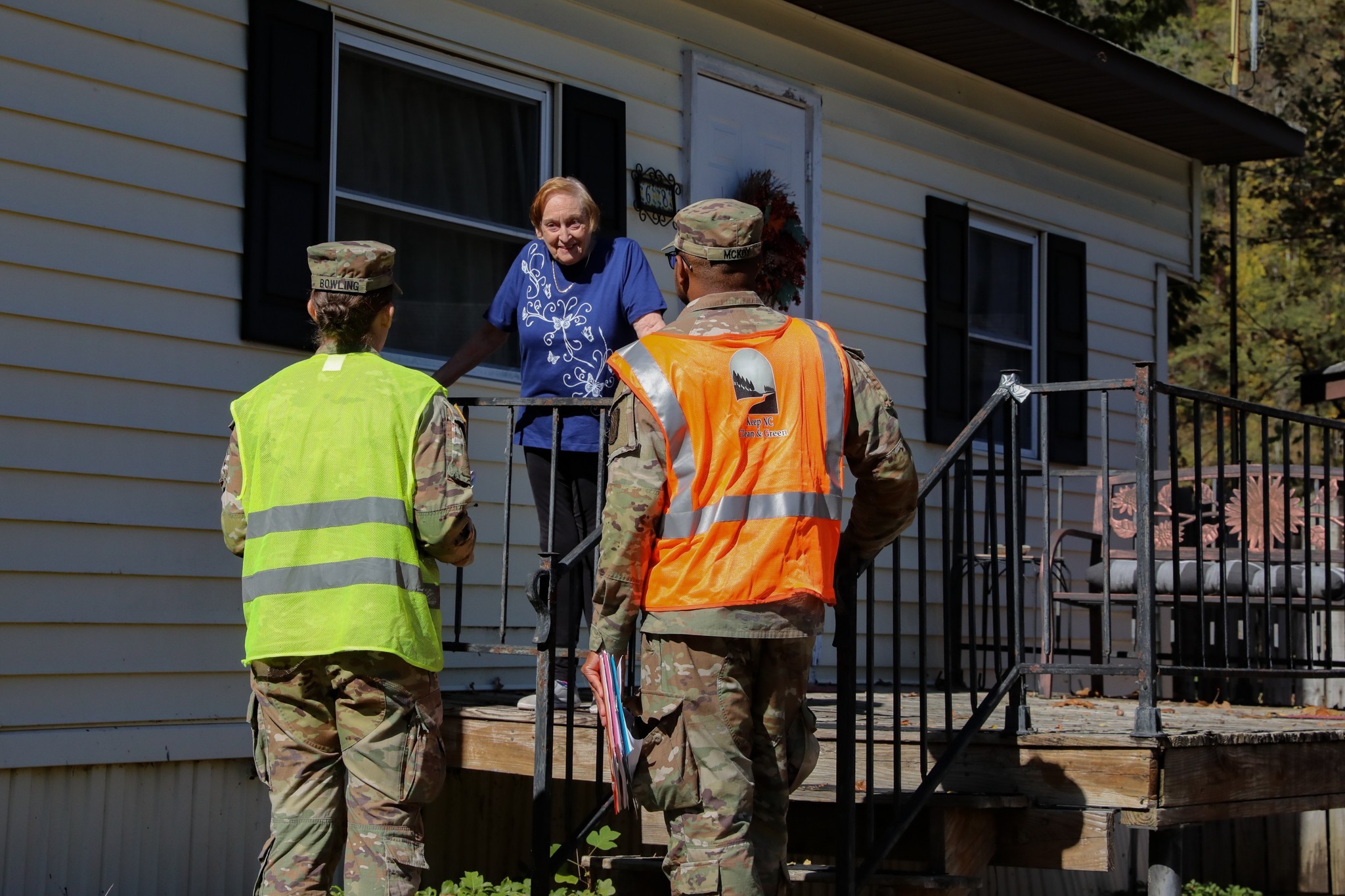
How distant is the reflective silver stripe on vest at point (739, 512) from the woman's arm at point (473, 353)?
1921 mm

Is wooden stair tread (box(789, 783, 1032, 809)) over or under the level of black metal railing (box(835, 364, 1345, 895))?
under

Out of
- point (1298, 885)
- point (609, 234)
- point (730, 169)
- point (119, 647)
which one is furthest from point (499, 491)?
point (1298, 885)

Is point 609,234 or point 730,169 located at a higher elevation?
point 730,169

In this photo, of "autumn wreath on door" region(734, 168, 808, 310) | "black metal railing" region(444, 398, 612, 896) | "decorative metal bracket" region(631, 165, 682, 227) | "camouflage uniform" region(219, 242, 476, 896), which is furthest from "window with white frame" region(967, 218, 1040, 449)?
"camouflage uniform" region(219, 242, 476, 896)

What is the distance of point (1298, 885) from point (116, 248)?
24.2ft

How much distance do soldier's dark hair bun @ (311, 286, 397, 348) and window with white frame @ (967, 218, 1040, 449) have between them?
6007 millimetres

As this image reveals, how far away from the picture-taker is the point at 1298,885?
870cm

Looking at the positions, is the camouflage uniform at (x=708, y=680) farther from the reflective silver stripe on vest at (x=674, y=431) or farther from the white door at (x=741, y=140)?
the white door at (x=741, y=140)

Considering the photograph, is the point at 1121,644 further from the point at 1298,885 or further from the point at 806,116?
the point at 806,116

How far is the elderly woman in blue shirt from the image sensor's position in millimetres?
4656

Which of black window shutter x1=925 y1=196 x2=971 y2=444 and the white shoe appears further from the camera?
black window shutter x1=925 y1=196 x2=971 y2=444

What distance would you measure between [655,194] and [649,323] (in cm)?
258

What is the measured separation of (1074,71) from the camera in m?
8.79

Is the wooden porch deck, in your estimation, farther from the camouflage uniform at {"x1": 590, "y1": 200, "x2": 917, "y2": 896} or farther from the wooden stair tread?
the camouflage uniform at {"x1": 590, "y1": 200, "x2": 917, "y2": 896}
